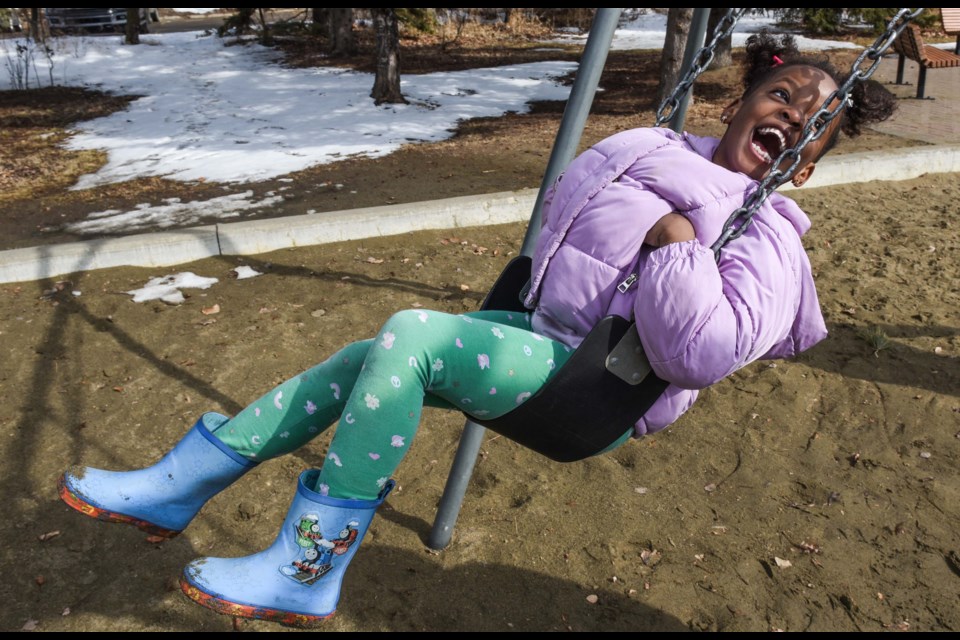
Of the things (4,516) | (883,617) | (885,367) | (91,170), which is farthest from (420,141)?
(883,617)

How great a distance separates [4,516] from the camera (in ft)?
9.17

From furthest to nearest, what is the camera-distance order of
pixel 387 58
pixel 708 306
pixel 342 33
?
pixel 342 33 → pixel 387 58 → pixel 708 306

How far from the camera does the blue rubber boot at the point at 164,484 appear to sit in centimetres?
183

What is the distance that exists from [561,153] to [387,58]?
26.2ft

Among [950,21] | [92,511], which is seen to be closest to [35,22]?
[950,21]

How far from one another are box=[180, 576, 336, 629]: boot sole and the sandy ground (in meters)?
0.72

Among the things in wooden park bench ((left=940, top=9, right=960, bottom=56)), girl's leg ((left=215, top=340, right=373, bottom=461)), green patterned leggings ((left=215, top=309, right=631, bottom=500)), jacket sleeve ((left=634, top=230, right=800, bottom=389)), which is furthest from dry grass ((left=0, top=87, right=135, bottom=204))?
wooden park bench ((left=940, top=9, right=960, bottom=56))

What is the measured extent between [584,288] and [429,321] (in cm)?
34

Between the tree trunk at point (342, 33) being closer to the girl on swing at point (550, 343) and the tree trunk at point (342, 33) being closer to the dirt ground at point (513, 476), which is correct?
the dirt ground at point (513, 476)

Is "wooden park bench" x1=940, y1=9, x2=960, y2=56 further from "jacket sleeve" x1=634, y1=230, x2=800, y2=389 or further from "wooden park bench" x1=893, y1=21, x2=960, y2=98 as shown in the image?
"jacket sleeve" x1=634, y1=230, x2=800, y2=389

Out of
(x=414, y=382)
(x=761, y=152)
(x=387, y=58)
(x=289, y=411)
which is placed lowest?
(x=289, y=411)

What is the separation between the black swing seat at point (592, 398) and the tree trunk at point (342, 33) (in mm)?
13870

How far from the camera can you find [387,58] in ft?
33.0

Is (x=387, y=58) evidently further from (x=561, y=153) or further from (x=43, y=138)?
(x=561, y=153)
